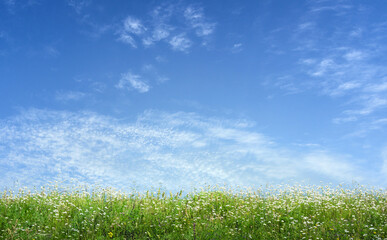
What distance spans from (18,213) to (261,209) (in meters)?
6.72

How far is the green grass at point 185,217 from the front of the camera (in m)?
7.66

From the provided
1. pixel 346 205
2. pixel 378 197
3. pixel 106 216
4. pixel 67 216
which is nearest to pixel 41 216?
pixel 67 216

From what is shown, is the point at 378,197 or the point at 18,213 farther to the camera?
the point at 378,197

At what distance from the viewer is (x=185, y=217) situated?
8531 millimetres

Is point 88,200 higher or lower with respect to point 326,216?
higher

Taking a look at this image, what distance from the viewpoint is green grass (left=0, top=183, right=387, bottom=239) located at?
766 cm

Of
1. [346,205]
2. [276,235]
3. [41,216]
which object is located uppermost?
[346,205]

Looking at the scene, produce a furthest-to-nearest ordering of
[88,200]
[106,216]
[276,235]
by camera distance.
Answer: [88,200] < [106,216] < [276,235]

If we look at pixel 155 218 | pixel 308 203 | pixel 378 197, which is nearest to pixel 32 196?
pixel 155 218

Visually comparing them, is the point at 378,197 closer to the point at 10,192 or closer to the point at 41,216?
the point at 41,216

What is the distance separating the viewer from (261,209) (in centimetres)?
938

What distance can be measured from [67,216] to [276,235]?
5448mm

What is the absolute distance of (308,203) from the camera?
10.0 meters

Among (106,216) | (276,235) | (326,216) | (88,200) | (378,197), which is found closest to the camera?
(276,235)
